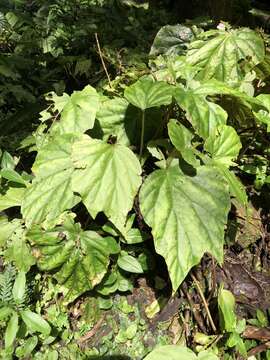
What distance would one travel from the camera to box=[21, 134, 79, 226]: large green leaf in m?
1.83

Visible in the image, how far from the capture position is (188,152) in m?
1.77

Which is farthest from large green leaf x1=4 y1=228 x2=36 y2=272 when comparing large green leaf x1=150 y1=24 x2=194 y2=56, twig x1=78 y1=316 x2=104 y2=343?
large green leaf x1=150 y1=24 x2=194 y2=56

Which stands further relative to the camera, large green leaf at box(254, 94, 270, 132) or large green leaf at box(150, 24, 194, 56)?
large green leaf at box(150, 24, 194, 56)

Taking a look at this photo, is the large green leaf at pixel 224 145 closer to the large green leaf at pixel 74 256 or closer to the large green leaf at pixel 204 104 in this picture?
the large green leaf at pixel 204 104

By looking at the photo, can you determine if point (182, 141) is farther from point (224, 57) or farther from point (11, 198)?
point (11, 198)

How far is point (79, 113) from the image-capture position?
2.02 meters

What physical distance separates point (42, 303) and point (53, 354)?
0.24 meters

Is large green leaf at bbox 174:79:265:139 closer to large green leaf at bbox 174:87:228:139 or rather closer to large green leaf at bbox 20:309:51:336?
large green leaf at bbox 174:87:228:139

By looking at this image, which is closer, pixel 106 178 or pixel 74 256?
pixel 106 178

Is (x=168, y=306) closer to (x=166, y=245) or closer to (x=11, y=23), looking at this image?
(x=166, y=245)

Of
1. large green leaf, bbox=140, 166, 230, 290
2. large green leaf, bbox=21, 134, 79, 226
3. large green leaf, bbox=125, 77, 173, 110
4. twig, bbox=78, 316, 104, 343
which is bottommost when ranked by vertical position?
twig, bbox=78, 316, 104, 343

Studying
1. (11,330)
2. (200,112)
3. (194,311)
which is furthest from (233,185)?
(11,330)

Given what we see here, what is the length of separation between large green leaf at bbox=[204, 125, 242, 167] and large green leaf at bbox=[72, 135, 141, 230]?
34 cm

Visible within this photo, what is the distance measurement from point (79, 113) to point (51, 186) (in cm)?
37
